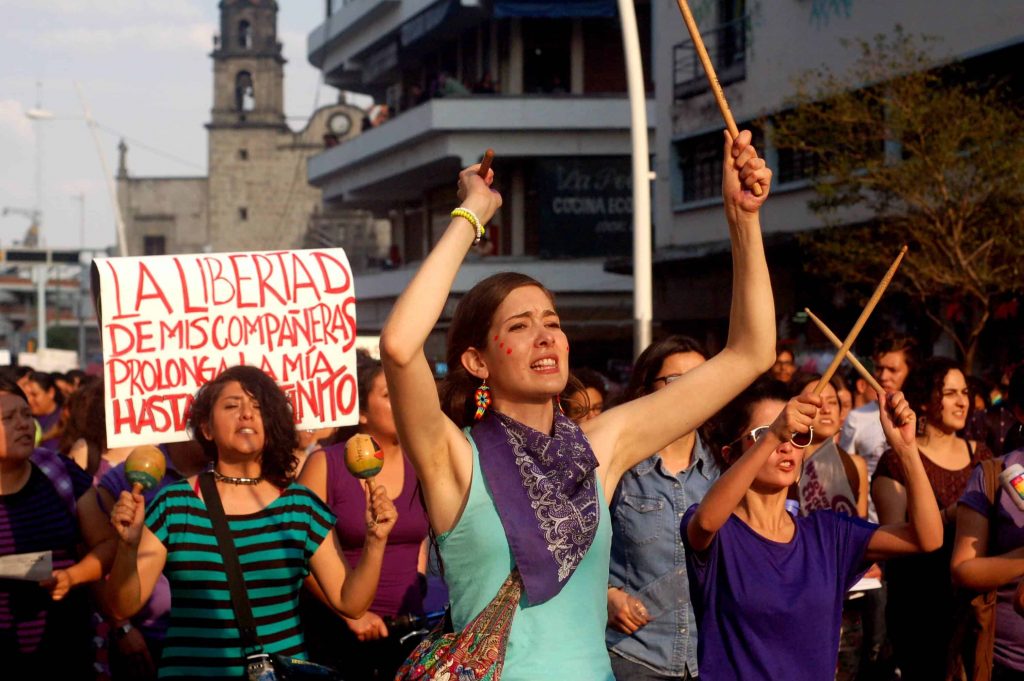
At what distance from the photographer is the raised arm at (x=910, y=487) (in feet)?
13.4

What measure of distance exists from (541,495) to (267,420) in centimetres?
219

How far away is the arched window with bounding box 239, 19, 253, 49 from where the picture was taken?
266 ft

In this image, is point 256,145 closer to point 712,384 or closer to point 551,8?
point 551,8

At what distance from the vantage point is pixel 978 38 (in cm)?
1905

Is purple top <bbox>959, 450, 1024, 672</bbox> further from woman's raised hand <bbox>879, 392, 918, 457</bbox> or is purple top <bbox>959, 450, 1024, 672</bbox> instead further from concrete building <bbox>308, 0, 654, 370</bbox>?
concrete building <bbox>308, 0, 654, 370</bbox>

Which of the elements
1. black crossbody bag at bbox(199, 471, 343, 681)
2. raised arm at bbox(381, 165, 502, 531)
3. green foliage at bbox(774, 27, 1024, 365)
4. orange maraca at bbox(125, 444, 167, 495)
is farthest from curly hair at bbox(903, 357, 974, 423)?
green foliage at bbox(774, 27, 1024, 365)

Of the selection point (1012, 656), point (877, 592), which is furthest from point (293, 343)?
point (1012, 656)

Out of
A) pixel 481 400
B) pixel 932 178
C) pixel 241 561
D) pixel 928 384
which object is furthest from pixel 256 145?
pixel 481 400

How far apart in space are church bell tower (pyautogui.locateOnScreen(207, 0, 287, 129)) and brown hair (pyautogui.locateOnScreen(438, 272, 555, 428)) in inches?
2998

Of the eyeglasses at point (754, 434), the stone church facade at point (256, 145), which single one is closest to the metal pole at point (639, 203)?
the eyeglasses at point (754, 434)

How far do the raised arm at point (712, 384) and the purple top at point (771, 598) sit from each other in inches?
25.4

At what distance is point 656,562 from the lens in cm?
509

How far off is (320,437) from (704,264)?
16.5m

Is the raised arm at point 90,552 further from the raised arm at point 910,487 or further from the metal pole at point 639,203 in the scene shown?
the metal pole at point 639,203
